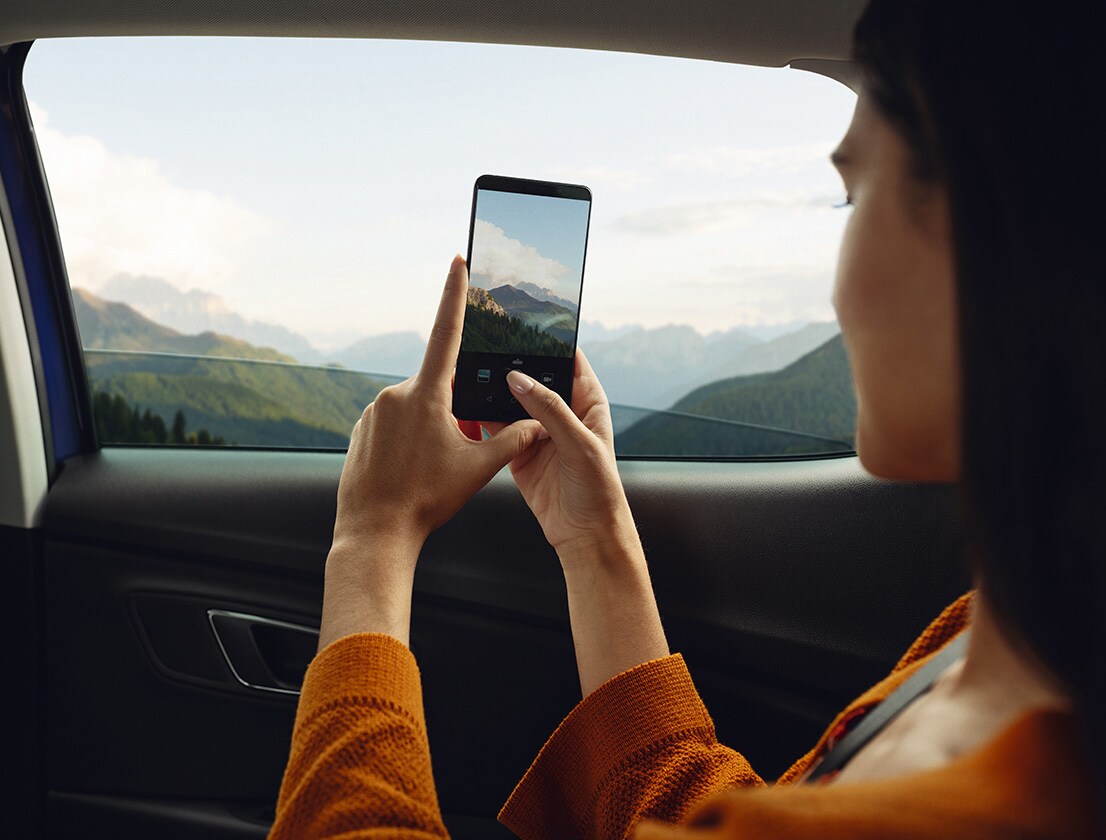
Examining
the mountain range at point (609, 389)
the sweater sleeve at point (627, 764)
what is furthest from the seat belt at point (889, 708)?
the mountain range at point (609, 389)

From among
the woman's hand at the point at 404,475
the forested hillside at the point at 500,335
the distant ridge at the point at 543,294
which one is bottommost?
the woman's hand at the point at 404,475

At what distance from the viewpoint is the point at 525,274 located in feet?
4.36

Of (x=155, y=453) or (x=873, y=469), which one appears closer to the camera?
(x=873, y=469)

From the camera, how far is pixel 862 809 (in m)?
0.45

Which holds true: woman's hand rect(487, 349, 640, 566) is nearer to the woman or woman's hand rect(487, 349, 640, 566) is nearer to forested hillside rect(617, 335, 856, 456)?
the woman

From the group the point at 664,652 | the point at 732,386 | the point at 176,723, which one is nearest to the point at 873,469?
the point at 664,652

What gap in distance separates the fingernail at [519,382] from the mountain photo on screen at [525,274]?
61mm

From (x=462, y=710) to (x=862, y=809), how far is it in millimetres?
1168

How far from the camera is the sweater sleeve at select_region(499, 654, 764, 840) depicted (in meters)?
0.99

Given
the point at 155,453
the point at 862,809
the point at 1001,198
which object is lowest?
the point at 155,453

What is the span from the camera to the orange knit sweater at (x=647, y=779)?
445 millimetres

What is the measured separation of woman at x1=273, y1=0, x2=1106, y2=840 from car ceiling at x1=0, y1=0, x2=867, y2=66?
1.65ft

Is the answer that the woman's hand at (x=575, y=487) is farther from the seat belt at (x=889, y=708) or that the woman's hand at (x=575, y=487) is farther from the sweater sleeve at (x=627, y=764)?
the seat belt at (x=889, y=708)

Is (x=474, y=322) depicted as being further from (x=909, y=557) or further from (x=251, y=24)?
(x=909, y=557)
